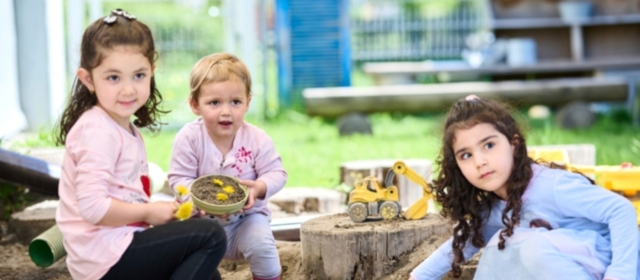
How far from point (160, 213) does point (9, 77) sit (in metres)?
5.65

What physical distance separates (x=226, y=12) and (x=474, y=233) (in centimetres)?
771

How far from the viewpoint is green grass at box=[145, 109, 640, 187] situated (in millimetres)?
6742

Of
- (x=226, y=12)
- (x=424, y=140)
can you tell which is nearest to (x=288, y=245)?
(x=424, y=140)

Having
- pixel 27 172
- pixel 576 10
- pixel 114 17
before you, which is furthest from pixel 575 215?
pixel 576 10

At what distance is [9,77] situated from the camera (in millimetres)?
7977

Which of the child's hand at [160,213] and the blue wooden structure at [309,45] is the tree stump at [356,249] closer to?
the child's hand at [160,213]

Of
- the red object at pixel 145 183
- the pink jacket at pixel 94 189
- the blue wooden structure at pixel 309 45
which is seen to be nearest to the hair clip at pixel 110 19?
the pink jacket at pixel 94 189

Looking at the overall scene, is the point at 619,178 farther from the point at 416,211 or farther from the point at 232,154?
the point at 232,154

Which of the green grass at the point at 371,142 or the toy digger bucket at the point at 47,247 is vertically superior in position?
the toy digger bucket at the point at 47,247

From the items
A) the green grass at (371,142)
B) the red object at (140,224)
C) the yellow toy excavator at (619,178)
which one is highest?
the red object at (140,224)

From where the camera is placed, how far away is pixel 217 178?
10.7 feet

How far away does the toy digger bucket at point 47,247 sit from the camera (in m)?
3.72

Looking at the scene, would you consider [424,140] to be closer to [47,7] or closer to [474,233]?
[47,7]

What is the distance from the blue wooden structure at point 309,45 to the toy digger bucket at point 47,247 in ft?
25.2
